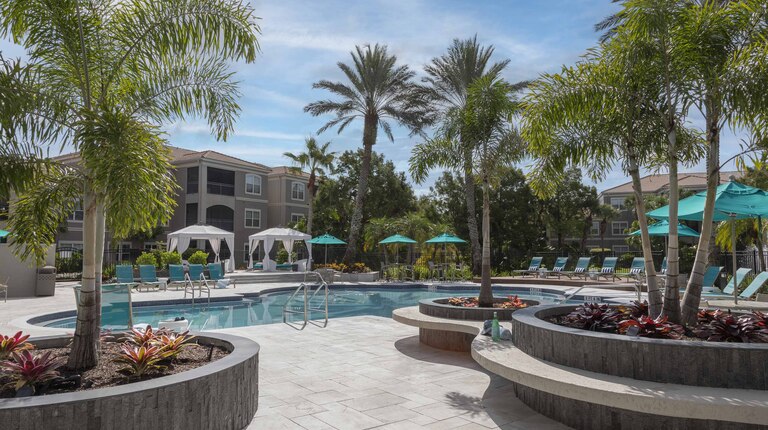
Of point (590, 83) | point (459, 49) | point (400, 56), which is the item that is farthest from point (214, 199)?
point (590, 83)

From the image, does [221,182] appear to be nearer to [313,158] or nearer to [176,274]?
[313,158]

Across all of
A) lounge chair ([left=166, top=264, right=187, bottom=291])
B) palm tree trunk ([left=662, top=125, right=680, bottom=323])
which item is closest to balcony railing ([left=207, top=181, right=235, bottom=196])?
lounge chair ([left=166, top=264, right=187, bottom=291])

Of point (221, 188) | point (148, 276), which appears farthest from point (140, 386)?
point (221, 188)

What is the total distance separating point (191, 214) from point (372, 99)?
17.2 metres

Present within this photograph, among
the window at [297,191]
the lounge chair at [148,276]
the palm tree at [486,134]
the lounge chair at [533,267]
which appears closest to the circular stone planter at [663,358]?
the palm tree at [486,134]

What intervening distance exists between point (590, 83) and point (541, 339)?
316 centimetres

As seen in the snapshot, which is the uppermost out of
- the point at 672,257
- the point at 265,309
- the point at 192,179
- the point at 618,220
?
the point at 192,179

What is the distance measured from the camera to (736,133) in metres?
5.65

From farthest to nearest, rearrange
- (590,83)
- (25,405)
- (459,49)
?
(459,49)
(590,83)
(25,405)

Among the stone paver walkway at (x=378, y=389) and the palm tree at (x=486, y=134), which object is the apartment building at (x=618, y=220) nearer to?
the palm tree at (x=486, y=134)

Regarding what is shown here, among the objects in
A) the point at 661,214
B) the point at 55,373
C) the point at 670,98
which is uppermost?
the point at 670,98

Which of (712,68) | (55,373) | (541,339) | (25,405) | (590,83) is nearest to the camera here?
(25,405)

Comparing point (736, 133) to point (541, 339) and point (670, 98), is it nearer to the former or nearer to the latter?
point (670, 98)

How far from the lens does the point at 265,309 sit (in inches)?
588
